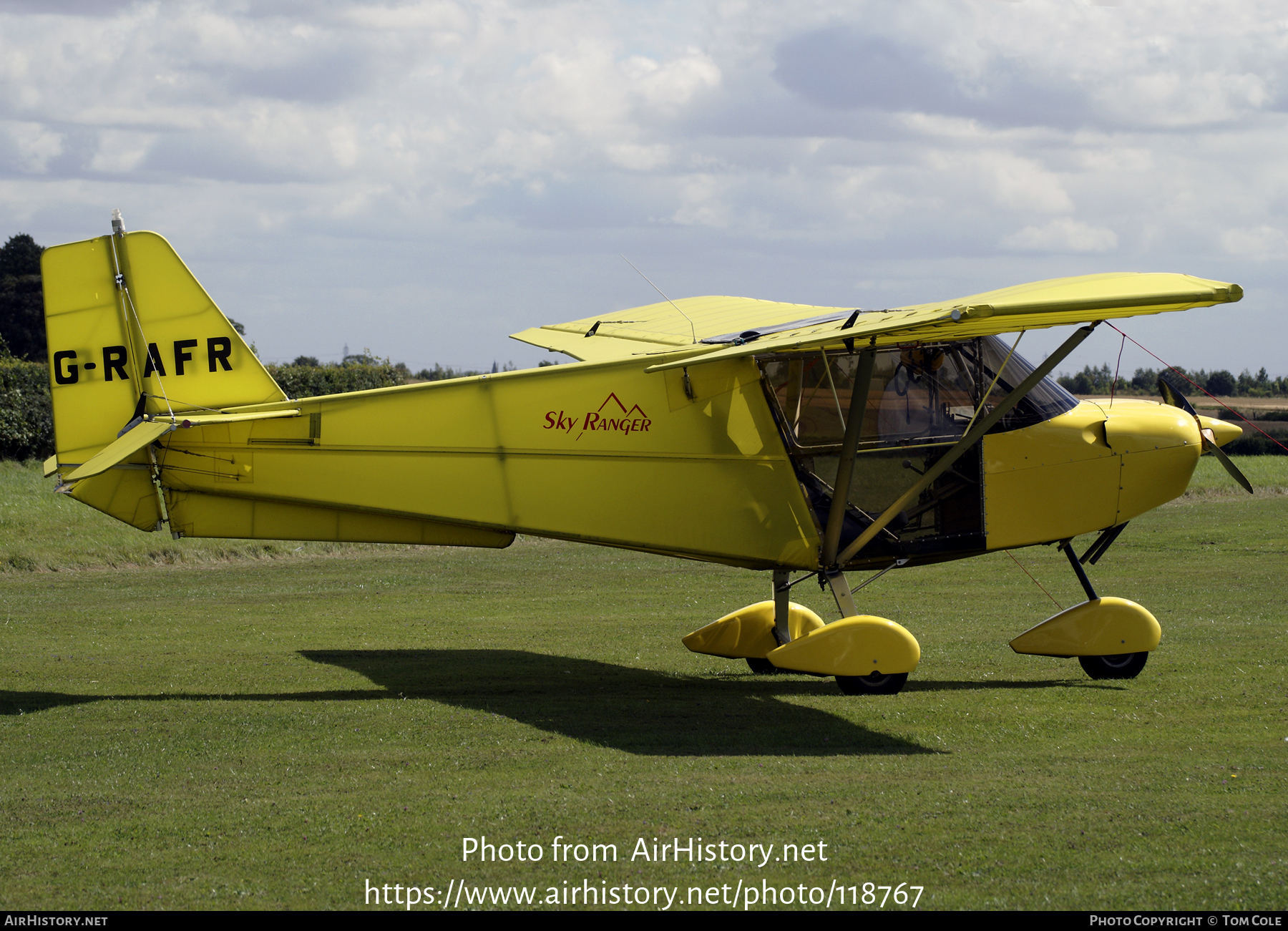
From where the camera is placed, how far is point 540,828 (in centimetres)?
588

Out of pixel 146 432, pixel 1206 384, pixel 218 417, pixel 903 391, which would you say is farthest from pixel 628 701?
pixel 1206 384

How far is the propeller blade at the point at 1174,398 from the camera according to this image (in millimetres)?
10805

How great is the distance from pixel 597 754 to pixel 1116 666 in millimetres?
4999

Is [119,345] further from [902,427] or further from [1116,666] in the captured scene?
[1116,666]

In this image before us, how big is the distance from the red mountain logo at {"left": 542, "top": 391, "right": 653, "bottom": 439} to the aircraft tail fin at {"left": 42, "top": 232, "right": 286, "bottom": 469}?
2.66 meters

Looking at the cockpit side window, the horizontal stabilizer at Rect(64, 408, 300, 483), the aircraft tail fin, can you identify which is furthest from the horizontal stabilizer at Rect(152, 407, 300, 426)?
the cockpit side window

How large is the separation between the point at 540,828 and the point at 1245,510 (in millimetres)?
24466

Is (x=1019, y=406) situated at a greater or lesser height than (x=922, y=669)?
greater

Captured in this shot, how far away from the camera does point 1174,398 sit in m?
11.2

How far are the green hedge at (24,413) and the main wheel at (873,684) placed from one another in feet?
75.5

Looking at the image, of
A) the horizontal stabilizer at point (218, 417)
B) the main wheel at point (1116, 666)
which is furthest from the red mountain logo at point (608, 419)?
the main wheel at point (1116, 666)

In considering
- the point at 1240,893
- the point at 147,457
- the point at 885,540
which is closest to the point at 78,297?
the point at 147,457

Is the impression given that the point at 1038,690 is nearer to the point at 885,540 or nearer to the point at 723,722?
the point at 885,540

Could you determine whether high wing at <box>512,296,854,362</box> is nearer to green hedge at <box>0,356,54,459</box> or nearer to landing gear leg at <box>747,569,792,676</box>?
landing gear leg at <box>747,569,792,676</box>
